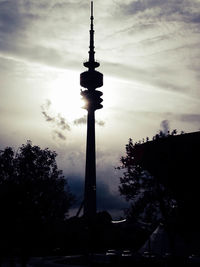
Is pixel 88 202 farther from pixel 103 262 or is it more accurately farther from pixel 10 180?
pixel 10 180

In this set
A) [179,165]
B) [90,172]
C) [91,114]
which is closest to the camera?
[179,165]

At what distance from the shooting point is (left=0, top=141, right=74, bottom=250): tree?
24.0 metres

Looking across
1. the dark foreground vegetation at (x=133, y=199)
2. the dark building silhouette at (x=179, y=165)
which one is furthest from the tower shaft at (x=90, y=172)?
the dark building silhouette at (x=179, y=165)

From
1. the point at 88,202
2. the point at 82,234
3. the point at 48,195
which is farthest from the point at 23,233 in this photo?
the point at 88,202

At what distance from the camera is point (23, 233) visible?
23.7 m

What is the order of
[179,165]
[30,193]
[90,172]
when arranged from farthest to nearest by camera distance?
[90,172]
[179,165]
[30,193]

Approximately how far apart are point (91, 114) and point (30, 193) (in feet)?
294

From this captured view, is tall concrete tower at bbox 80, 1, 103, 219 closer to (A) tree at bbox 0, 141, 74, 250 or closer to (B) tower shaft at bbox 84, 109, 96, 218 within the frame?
(B) tower shaft at bbox 84, 109, 96, 218

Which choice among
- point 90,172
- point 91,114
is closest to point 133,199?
point 90,172

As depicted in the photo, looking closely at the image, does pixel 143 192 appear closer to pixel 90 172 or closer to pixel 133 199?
pixel 133 199

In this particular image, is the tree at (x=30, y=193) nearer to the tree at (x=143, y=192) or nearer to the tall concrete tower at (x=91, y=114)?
the tree at (x=143, y=192)

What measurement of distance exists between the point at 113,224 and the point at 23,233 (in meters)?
52.2

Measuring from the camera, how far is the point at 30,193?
82.6 feet

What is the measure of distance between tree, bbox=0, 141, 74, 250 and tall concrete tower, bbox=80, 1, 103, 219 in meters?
81.8
